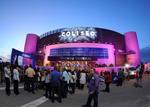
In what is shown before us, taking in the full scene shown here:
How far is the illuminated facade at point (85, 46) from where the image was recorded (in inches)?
3164

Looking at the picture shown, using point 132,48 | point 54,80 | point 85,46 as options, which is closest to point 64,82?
point 54,80

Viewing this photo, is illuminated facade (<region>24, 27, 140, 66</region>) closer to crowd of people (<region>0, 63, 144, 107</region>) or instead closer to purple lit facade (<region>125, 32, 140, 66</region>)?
purple lit facade (<region>125, 32, 140, 66</region>)

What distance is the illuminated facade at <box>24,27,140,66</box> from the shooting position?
3164 inches

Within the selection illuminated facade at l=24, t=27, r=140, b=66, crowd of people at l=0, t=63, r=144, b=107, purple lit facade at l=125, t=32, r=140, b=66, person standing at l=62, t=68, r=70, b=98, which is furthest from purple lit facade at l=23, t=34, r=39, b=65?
person standing at l=62, t=68, r=70, b=98

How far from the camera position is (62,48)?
84.2m

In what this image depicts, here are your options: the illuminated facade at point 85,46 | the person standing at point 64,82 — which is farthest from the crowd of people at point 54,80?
the illuminated facade at point 85,46

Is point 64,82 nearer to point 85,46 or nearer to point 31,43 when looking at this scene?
point 85,46

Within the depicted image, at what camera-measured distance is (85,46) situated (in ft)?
269

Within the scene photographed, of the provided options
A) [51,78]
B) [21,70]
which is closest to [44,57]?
[21,70]

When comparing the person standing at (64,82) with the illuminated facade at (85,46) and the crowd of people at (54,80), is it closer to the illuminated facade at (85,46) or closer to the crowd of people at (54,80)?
the crowd of people at (54,80)

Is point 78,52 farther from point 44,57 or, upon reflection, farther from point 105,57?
point 44,57

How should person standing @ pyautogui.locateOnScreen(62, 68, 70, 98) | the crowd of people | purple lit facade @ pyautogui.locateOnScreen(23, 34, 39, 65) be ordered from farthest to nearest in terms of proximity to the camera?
purple lit facade @ pyautogui.locateOnScreen(23, 34, 39, 65) < person standing @ pyautogui.locateOnScreen(62, 68, 70, 98) < the crowd of people

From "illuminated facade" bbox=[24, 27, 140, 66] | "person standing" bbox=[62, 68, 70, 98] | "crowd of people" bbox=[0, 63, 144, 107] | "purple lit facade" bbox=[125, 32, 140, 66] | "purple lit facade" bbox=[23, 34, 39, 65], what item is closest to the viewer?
"crowd of people" bbox=[0, 63, 144, 107]

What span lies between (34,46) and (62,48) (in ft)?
59.2
